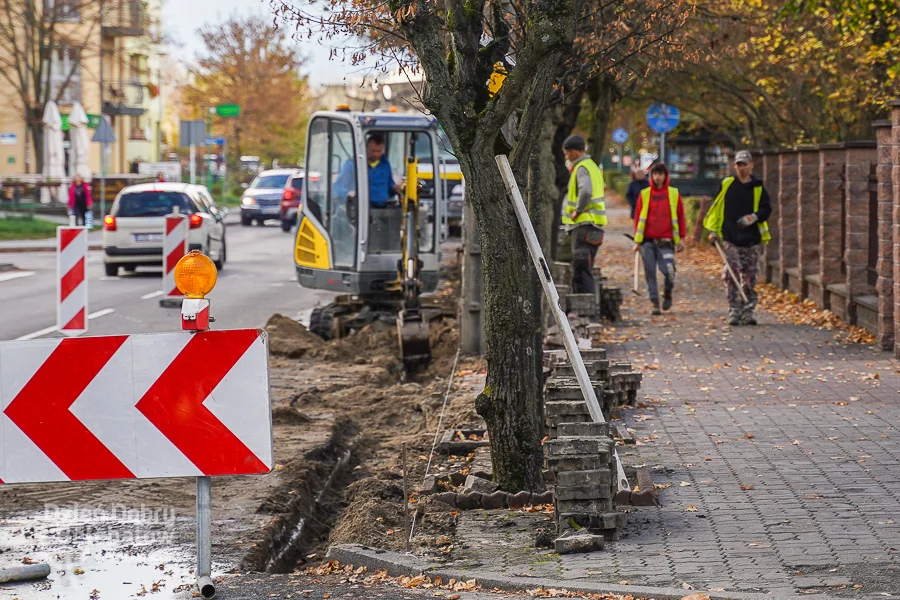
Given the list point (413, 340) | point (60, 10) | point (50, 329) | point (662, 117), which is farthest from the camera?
point (60, 10)

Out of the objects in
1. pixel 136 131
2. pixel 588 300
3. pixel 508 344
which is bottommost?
pixel 588 300

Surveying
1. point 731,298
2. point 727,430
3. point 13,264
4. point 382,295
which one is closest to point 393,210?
point 382,295

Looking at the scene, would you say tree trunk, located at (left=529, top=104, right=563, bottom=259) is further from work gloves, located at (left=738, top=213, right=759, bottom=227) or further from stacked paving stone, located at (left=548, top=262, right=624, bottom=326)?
work gloves, located at (left=738, top=213, right=759, bottom=227)

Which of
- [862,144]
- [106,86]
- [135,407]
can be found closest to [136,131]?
[106,86]

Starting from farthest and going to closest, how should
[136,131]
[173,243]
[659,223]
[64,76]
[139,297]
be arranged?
[136,131] < [64,76] < [139,297] < [659,223] < [173,243]

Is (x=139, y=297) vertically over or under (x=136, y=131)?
under

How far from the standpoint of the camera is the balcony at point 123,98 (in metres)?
71.4

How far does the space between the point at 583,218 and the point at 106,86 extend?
5997cm

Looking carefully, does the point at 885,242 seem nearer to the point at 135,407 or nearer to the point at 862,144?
the point at 862,144

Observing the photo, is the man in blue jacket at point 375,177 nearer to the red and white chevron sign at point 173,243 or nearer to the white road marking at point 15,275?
the red and white chevron sign at point 173,243

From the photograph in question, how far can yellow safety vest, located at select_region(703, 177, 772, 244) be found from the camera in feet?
53.4

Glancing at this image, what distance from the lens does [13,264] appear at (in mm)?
29078

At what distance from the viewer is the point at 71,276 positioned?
14.1 m

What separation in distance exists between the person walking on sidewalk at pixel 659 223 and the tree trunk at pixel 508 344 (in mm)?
9925
